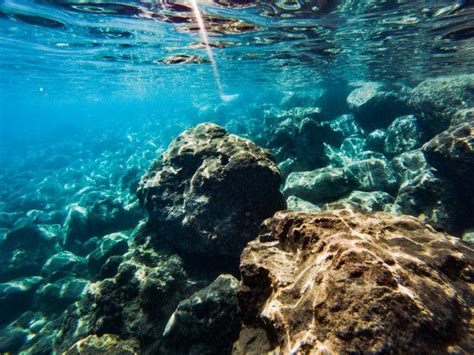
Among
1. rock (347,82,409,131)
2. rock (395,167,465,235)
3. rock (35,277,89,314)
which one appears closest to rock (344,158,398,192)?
rock (395,167,465,235)

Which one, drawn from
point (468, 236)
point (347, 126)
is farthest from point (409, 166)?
point (347, 126)

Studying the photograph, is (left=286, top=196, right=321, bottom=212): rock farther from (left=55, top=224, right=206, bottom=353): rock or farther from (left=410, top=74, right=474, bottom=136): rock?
(left=410, top=74, right=474, bottom=136): rock

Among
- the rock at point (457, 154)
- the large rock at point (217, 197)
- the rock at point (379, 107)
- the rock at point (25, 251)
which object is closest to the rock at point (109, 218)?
the rock at point (25, 251)

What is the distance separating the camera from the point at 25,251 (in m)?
12.7

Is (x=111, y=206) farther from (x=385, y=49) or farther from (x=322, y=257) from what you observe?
(x=385, y=49)

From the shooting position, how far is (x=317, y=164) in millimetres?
12273

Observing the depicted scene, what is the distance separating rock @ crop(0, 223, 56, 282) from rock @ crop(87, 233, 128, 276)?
4297 millimetres

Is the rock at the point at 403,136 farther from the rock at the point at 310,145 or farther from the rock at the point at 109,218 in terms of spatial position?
the rock at the point at 109,218

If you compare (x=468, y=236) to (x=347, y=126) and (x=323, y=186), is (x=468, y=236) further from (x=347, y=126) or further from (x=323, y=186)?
(x=347, y=126)

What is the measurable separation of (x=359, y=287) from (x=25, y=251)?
15.6 m

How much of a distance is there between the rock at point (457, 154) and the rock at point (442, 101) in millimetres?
5262

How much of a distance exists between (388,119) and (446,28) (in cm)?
581

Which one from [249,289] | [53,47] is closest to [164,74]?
[53,47]

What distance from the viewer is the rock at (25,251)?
12.0 meters
